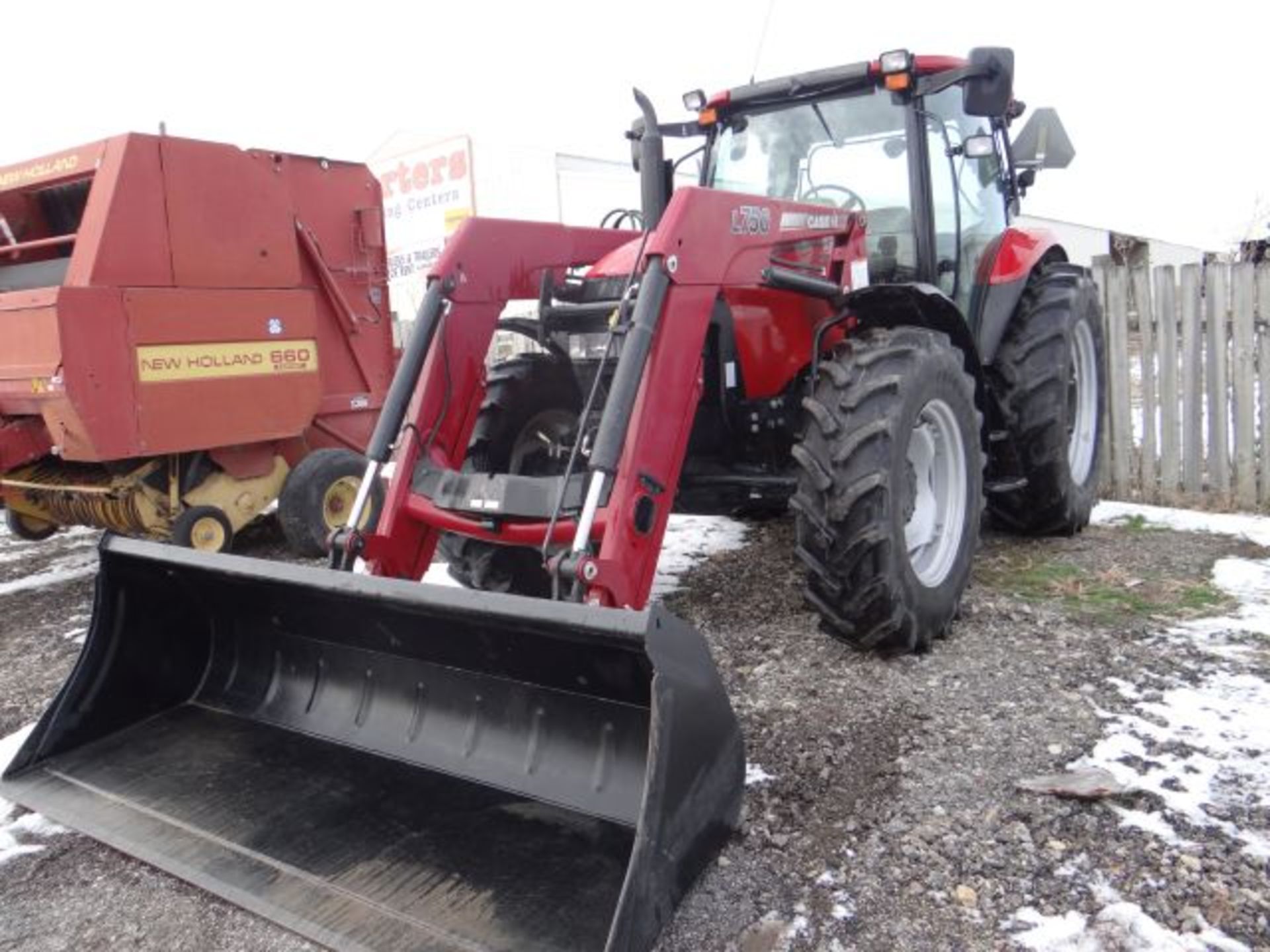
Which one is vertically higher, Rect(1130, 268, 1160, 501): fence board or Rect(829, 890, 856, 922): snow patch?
Rect(1130, 268, 1160, 501): fence board

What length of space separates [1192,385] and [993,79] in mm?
3464

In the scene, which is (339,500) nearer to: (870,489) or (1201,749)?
(870,489)

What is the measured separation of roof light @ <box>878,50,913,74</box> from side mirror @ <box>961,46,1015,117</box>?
264mm

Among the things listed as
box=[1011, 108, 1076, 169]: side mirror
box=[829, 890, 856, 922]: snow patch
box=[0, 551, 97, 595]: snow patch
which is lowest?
box=[829, 890, 856, 922]: snow patch

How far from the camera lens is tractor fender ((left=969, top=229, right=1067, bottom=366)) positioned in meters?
5.07

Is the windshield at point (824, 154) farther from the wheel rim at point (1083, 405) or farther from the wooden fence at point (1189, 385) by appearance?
the wooden fence at point (1189, 385)

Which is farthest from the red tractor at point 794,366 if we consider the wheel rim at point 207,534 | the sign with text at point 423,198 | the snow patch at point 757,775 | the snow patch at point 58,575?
the sign with text at point 423,198

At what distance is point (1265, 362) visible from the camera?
640 cm

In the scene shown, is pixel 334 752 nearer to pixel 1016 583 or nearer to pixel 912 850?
pixel 912 850

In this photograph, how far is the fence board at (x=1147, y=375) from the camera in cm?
678

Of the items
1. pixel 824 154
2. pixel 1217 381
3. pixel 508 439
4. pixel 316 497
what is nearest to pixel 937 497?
pixel 824 154

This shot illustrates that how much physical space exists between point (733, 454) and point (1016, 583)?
1.60 m

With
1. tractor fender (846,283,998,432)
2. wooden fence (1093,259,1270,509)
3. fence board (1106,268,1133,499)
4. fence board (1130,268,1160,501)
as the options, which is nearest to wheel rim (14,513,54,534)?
tractor fender (846,283,998,432)

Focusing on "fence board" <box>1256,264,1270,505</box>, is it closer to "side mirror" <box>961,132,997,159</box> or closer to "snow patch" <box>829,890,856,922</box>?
"side mirror" <box>961,132,997,159</box>
